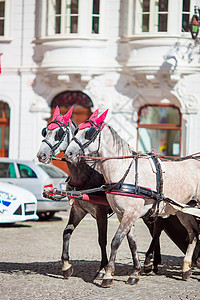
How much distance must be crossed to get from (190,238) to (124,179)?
4.90ft

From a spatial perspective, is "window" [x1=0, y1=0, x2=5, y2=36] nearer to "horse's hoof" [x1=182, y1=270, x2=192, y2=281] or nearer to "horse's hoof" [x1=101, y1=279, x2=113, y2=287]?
"horse's hoof" [x1=182, y1=270, x2=192, y2=281]

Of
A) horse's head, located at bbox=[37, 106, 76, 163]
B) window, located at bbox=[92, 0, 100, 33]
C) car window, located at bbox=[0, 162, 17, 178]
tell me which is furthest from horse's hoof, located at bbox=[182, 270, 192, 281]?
window, located at bbox=[92, 0, 100, 33]

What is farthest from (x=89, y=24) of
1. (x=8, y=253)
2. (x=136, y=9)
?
(x=8, y=253)

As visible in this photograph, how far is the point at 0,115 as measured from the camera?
24484mm

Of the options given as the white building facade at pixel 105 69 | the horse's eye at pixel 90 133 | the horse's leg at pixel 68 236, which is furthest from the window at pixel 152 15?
the horse's eye at pixel 90 133

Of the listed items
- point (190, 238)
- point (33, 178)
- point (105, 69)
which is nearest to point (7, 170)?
point (33, 178)

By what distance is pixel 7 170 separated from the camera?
16812mm

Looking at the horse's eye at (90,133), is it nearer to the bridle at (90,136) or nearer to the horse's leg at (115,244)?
the bridle at (90,136)

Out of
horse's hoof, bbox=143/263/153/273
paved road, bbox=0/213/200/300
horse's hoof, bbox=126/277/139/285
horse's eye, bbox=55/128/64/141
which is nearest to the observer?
paved road, bbox=0/213/200/300

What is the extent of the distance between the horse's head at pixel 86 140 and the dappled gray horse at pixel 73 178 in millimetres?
310

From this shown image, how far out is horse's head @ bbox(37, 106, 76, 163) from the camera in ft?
26.4

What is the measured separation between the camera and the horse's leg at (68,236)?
8320 millimetres

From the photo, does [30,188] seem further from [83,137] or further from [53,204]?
[83,137]

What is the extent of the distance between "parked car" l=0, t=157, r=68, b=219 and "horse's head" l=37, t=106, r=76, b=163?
8.06m
